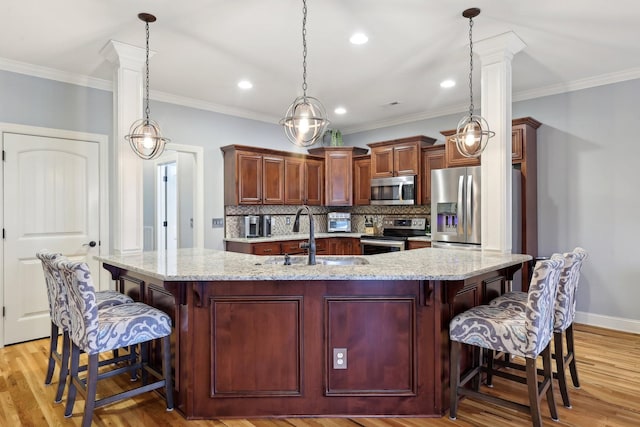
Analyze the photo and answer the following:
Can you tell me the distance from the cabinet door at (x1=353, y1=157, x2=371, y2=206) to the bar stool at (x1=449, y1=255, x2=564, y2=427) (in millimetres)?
3893

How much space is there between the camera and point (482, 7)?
286 centimetres

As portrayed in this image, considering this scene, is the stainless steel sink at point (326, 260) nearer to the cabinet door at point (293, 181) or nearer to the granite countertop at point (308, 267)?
the granite countertop at point (308, 267)

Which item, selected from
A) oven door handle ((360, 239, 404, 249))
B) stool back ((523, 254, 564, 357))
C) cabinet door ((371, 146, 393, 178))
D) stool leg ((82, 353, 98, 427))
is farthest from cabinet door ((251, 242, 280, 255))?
stool back ((523, 254, 564, 357))

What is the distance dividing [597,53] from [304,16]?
9.05ft

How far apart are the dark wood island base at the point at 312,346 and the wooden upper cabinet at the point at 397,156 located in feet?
11.4

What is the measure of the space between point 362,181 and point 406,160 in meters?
0.91

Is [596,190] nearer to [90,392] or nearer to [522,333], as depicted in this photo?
[522,333]

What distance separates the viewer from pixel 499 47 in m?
3.35

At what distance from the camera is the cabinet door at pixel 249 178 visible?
537 centimetres

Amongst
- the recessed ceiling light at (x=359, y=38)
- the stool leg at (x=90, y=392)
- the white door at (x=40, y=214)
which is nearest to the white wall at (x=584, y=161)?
the white door at (x=40, y=214)

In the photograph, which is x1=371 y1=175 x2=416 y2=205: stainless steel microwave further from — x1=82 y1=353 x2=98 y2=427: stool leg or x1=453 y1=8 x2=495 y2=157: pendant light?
x1=82 y1=353 x2=98 y2=427: stool leg

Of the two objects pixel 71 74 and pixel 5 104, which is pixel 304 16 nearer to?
pixel 71 74

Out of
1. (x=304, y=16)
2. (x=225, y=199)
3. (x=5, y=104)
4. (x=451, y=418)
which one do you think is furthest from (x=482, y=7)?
(x=5, y=104)

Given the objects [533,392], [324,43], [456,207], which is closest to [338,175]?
[456,207]
